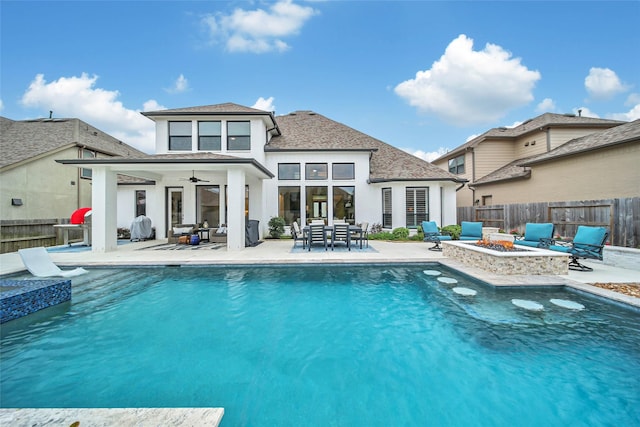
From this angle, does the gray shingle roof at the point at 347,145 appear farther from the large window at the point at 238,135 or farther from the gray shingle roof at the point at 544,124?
the gray shingle roof at the point at 544,124

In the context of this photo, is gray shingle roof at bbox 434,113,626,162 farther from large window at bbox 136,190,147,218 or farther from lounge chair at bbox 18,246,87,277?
lounge chair at bbox 18,246,87,277

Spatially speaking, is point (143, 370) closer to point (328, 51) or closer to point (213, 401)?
point (213, 401)

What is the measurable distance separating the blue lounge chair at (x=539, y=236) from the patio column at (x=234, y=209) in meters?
9.57

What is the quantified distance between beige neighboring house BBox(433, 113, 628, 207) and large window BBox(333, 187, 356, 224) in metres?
8.97

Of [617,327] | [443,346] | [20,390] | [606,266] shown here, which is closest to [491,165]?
[606,266]

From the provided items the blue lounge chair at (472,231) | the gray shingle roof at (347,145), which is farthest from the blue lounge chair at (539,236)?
the gray shingle roof at (347,145)

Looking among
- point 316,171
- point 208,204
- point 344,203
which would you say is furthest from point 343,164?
point 208,204

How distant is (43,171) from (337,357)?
658 inches

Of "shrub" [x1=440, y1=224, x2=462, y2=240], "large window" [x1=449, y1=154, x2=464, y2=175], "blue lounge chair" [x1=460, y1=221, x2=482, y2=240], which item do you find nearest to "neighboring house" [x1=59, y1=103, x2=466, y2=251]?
"shrub" [x1=440, y1=224, x2=462, y2=240]

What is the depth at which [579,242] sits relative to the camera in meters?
6.94

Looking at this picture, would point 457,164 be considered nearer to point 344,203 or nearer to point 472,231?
point 344,203

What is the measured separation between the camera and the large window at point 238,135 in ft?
44.5

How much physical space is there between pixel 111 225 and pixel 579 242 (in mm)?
14626

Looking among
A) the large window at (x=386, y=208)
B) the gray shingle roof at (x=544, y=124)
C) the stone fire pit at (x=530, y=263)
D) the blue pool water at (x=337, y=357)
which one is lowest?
the blue pool water at (x=337, y=357)
